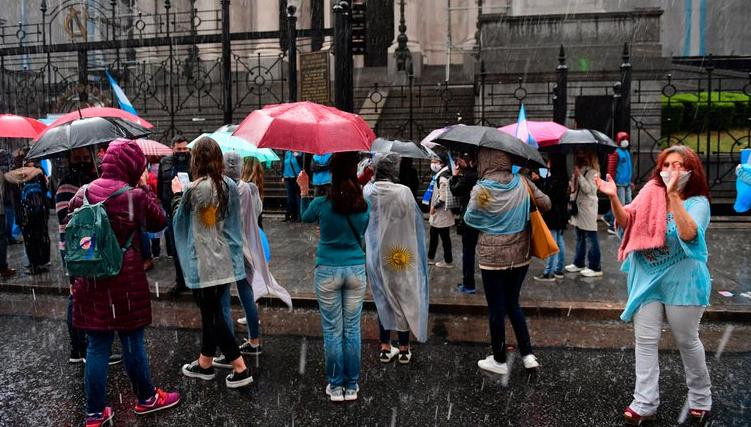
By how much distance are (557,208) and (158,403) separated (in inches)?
229

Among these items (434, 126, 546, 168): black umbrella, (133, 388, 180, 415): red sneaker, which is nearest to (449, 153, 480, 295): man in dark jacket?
(434, 126, 546, 168): black umbrella

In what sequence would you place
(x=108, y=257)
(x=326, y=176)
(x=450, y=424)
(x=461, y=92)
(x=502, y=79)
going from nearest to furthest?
(x=108, y=257), (x=450, y=424), (x=326, y=176), (x=502, y=79), (x=461, y=92)

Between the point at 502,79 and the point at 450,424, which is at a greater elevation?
the point at 502,79

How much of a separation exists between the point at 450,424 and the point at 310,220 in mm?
1778

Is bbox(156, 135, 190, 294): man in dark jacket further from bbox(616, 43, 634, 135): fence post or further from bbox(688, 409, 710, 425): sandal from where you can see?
bbox(616, 43, 634, 135): fence post

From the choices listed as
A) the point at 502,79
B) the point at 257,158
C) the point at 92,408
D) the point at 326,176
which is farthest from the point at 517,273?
the point at 502,79

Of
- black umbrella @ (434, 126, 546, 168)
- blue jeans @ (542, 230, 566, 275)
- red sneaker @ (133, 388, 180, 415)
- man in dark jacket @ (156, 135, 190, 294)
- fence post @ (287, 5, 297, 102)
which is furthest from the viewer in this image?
fence post @ (287, 5, 297, 102)

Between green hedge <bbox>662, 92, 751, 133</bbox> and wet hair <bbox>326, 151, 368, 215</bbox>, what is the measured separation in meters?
13.6

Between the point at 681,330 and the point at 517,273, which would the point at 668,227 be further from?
the point at 517,273

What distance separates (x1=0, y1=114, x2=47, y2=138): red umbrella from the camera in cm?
754

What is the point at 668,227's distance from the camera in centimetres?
423

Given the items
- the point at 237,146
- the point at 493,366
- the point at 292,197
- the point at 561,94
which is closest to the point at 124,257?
the point at 237,146

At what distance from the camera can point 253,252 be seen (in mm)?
5863

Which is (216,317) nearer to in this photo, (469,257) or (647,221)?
(647,221)
